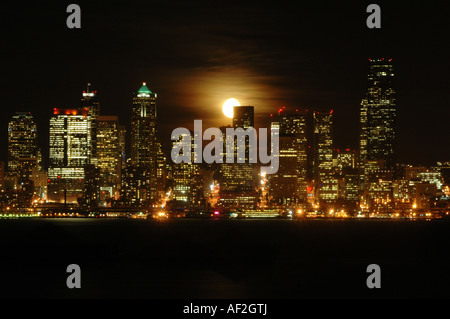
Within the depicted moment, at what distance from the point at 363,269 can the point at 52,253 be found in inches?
1413

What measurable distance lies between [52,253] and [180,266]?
1664cm

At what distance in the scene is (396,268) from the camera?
85688mm
